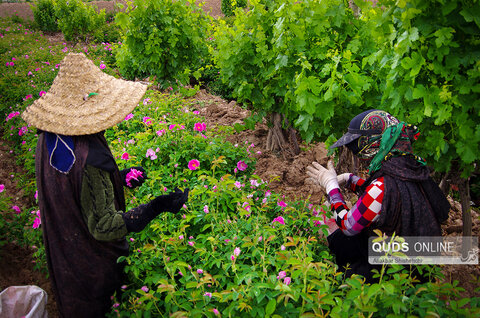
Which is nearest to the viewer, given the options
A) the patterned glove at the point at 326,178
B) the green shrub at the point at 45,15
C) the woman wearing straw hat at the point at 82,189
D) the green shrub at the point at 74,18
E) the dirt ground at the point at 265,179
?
the woman wearing straw hat at the point at 82,189

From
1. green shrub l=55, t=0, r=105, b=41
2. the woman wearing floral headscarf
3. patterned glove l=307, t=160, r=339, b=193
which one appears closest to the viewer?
the woman wearing floral headscarf

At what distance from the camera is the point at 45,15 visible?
13172mm

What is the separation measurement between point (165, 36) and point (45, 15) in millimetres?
10824

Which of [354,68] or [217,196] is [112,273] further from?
[354,68]

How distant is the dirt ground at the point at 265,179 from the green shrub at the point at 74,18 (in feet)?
20.6

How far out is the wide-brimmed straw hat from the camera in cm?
179

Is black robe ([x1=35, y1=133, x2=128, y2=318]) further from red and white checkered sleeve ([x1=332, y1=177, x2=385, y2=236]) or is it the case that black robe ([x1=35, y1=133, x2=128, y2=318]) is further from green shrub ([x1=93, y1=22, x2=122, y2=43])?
green shrub ([x1=93, y1=22, x2=122, y2=43])

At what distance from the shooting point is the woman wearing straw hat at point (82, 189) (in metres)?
1.79

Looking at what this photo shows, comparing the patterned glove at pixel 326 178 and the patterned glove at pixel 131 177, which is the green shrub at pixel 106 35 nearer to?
the patterned glove at pixel 131 177

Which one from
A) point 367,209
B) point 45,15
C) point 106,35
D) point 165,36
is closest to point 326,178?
point 367,209

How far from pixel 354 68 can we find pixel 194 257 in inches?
74.9

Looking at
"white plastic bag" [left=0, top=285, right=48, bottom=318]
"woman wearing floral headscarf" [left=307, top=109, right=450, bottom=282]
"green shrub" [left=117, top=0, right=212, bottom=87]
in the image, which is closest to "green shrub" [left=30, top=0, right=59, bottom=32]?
"green shrub" [left=117, top=0, right=212, bottom=87]

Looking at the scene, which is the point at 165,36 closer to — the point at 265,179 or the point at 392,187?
the point at 265,179

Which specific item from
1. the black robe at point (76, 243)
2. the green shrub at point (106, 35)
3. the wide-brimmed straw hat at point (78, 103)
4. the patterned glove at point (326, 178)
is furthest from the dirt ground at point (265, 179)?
the green shrub at point (106, 35)
